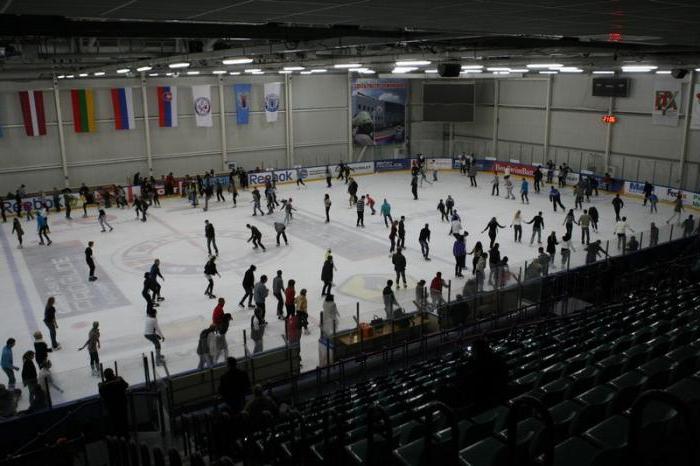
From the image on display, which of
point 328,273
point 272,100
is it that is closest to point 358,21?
point 328,273

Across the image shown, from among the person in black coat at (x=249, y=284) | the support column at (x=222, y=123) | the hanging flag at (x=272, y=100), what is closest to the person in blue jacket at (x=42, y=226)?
the person in black coat at (x=249, y=284)

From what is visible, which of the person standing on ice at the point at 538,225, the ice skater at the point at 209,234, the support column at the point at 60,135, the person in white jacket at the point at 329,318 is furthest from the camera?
the support column at the point at 60,135

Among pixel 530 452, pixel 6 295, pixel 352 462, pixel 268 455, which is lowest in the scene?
pixel 6 295

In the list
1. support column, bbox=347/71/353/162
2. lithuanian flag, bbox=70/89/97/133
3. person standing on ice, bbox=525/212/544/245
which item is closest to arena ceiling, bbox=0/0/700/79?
person standing on ice, bbox=525/212/544/245

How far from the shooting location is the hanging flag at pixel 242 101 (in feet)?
127

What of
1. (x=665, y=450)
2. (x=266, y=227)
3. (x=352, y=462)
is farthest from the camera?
(x=266, y=227)

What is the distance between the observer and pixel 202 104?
37281 millimetres

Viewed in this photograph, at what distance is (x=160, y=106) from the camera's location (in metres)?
36.0

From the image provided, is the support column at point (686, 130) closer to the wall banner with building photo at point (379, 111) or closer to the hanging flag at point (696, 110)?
the hanging flag at point (696, 110)

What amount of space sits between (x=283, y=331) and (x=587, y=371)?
8.37 m

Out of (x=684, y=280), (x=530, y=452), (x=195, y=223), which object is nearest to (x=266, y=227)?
(x=195, y=223)

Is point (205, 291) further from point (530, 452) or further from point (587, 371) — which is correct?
point (530, 452)

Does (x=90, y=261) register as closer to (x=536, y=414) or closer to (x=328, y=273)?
(x=328, y=273)

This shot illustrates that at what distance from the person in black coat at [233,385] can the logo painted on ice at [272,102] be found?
32.1 metres
